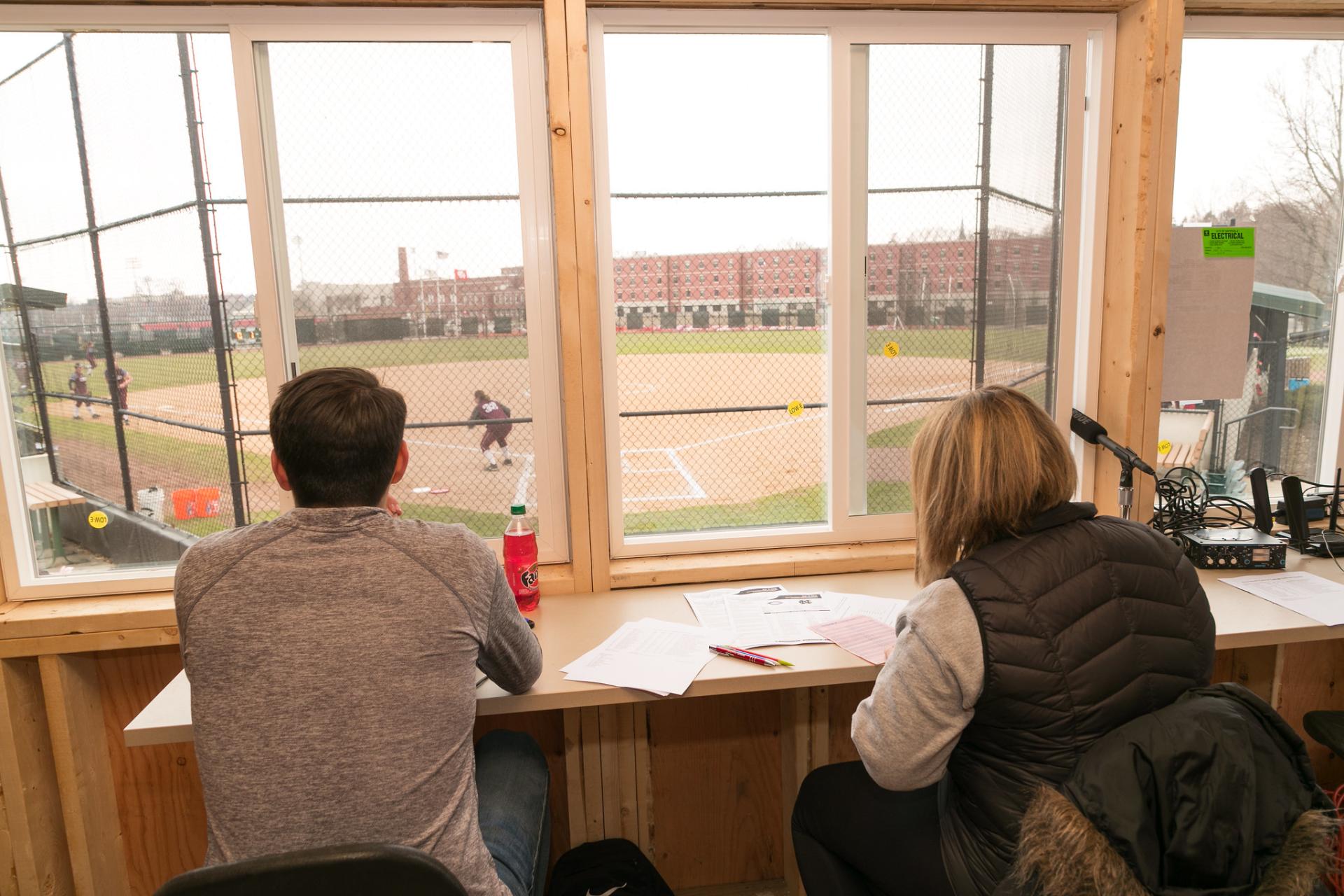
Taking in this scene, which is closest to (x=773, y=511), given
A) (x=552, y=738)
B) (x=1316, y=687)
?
(x=552, y=738)

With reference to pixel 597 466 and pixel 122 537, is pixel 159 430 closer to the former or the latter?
pixel 122 537

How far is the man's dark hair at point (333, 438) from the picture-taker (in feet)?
3.84

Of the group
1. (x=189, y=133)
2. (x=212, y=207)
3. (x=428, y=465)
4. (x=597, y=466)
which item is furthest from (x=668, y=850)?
(x=189, y=133)

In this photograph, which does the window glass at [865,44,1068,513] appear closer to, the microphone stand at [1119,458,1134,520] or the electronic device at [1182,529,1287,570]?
the microphone stand at [1119,458,1134,520]

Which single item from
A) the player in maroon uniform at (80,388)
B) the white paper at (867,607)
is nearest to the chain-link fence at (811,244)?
the white paper at (867,607)

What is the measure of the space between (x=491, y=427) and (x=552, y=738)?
33.3 inches

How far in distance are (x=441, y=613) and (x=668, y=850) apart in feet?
4.70

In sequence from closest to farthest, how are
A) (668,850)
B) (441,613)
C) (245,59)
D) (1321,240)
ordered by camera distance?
1. (441,613)
2. (245,59)
3. (668,850)
4. (1321,240)

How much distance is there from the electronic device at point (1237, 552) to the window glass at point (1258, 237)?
33 cm

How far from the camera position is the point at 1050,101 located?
2.25 metres

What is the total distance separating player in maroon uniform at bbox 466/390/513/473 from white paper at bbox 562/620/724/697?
2.02 feet

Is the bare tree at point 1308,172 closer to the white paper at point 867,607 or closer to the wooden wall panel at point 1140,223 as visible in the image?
the wooden wall panel at point 1140,223

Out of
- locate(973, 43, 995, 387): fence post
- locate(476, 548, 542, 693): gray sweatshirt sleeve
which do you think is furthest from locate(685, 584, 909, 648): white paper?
locate(973, 43, 995, 387): fence post

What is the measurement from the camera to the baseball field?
2066 millimetres
